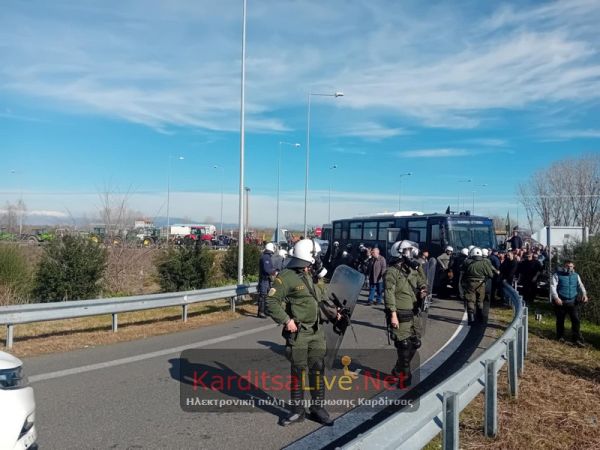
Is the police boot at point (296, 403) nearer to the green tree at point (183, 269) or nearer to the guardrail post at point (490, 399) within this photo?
the guardrail post at point (490, 399)

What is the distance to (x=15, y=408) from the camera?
3508mm

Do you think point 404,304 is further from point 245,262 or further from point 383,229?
point 245,262

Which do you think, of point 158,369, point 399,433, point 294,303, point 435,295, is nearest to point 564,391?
point 294,303

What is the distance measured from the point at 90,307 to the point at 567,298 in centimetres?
918

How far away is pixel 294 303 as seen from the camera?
547cm

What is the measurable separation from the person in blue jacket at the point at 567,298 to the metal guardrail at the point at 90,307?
7.47 m

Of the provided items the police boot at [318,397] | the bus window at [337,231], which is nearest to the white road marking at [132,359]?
the police boot at [318,397]

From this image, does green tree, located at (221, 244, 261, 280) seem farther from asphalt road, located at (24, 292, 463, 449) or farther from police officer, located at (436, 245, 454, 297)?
asphalt road, located at (24, 292, 463, 449)

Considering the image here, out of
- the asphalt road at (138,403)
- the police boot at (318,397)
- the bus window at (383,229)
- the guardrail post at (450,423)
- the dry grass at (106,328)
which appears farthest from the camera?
the bus window at (383,229)

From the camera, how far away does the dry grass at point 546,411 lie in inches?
203

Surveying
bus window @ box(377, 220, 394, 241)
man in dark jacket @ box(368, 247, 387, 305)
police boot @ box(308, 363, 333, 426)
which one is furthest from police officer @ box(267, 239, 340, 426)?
bus window @ box(377, 220, 394, 241)

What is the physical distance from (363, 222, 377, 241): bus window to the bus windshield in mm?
5616

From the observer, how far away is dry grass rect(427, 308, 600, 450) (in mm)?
5148

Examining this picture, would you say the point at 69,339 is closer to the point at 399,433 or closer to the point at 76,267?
the point at 76,267
